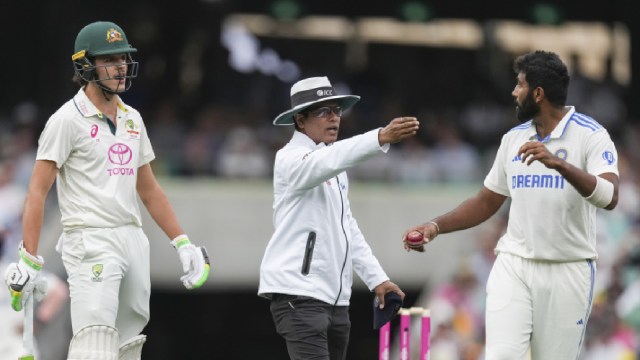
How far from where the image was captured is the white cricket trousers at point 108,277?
728 cm

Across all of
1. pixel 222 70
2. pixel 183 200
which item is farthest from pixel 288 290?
pixel 222 70

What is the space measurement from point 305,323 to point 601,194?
1.66 meters

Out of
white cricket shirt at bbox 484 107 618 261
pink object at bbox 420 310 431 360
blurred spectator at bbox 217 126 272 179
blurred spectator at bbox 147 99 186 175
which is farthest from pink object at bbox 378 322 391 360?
Result: blurred spectator at bbox 217 126 272 179

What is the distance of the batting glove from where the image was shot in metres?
7.18

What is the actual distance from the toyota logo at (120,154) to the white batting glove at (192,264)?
58cm

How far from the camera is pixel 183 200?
17.3 meters

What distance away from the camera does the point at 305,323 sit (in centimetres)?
730

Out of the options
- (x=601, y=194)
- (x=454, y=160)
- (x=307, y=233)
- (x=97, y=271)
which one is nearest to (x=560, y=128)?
(x=601, y=194)

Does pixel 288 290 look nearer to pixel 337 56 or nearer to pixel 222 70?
pixel 222 70

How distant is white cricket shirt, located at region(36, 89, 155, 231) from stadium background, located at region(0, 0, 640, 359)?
7973 millimetres

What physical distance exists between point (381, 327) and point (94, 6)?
44.6 feet

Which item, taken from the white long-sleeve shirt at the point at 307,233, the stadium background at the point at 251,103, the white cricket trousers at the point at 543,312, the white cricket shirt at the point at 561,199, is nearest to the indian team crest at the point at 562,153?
the white cricket shirt at the point at 561,199

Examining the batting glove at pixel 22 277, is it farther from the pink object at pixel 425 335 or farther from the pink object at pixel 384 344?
the pink object at pixel 425 335

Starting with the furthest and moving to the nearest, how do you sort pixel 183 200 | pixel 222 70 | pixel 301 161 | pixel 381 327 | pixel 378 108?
1. pixel 222 70
2. pixel 378 108
3. pixel 183 200
4. pixel 381 327
5. pixel 301 161
